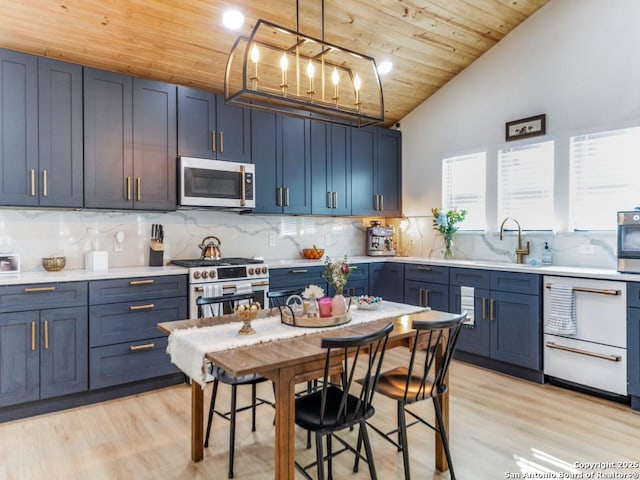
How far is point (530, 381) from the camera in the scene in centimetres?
352

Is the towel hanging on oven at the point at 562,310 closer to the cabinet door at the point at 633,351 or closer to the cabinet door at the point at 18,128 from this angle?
the cabinet door at the point at 633,351

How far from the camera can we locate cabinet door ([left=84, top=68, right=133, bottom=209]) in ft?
10.6

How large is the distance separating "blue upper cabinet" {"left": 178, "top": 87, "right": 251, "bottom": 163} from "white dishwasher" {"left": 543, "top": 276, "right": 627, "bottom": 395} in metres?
2.92

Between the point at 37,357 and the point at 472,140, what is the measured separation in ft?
14.3

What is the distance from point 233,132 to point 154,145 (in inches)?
28.8

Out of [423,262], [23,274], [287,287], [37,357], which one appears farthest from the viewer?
[423,262]

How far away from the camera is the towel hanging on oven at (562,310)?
3.25 m

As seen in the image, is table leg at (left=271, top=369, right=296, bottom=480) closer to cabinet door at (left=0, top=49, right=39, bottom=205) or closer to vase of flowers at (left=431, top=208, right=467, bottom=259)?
cabinet door at (left=0, top=49, right=39, bottom=205)

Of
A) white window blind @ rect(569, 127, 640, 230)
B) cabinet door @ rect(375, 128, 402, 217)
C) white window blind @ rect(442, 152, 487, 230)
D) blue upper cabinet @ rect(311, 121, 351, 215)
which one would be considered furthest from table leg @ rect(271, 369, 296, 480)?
cabinet door @ rect(375, 128, 402, 217)

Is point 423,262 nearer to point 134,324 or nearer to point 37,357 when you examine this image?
point 134,324

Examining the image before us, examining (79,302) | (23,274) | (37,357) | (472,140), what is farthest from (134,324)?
(472,140)

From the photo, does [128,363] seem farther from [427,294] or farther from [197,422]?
[427,294]

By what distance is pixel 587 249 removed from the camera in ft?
12.0

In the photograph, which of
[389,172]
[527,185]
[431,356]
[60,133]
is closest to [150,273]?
[60,133]
